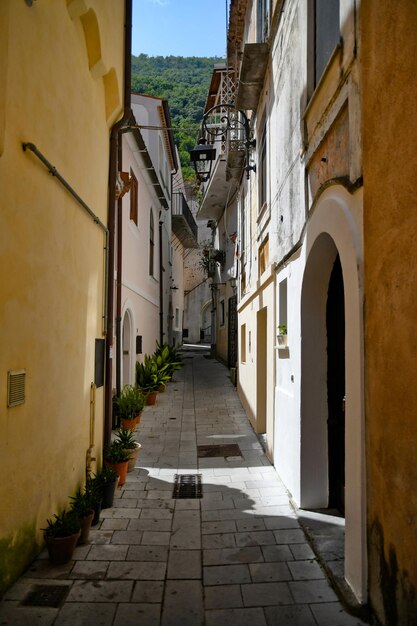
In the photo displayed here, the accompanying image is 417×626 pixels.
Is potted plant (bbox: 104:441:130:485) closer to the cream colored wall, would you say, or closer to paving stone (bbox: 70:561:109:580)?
paving stone (bbox: 70:561:109:580)

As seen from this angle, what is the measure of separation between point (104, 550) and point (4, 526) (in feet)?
4.25

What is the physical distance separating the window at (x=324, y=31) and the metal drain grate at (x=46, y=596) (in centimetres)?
521

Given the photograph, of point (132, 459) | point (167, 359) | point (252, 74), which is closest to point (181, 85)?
point (167, 359)

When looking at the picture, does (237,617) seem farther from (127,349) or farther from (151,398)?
(151,398)

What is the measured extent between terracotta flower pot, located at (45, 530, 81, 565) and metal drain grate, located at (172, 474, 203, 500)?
2021 millimetres

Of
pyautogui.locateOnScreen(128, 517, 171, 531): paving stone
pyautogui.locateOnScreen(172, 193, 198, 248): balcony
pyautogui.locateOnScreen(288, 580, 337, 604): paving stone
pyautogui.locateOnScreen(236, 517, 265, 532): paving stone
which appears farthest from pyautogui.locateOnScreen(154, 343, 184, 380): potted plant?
pyautogui.locateOnScreen(288, 580, 337, 604): paving stone

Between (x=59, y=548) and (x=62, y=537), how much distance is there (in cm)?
9

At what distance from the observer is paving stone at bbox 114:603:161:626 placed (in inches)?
129

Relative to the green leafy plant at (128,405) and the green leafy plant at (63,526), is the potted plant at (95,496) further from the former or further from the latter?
the green leafy plant at (128,405)

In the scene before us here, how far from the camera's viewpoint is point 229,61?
13.8 meters

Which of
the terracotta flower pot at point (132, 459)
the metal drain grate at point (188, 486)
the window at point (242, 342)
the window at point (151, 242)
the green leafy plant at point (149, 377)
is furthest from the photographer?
the window at point (151, 242)

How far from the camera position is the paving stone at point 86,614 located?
10.7ft

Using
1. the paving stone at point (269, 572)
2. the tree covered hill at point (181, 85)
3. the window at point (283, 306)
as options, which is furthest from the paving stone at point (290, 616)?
the tree covered hill at point (181, 85)

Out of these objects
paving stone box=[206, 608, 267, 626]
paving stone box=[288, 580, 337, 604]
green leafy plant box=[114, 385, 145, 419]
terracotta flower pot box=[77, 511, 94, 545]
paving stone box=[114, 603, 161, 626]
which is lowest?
paving stone box=[206, 608, 267, 626]
